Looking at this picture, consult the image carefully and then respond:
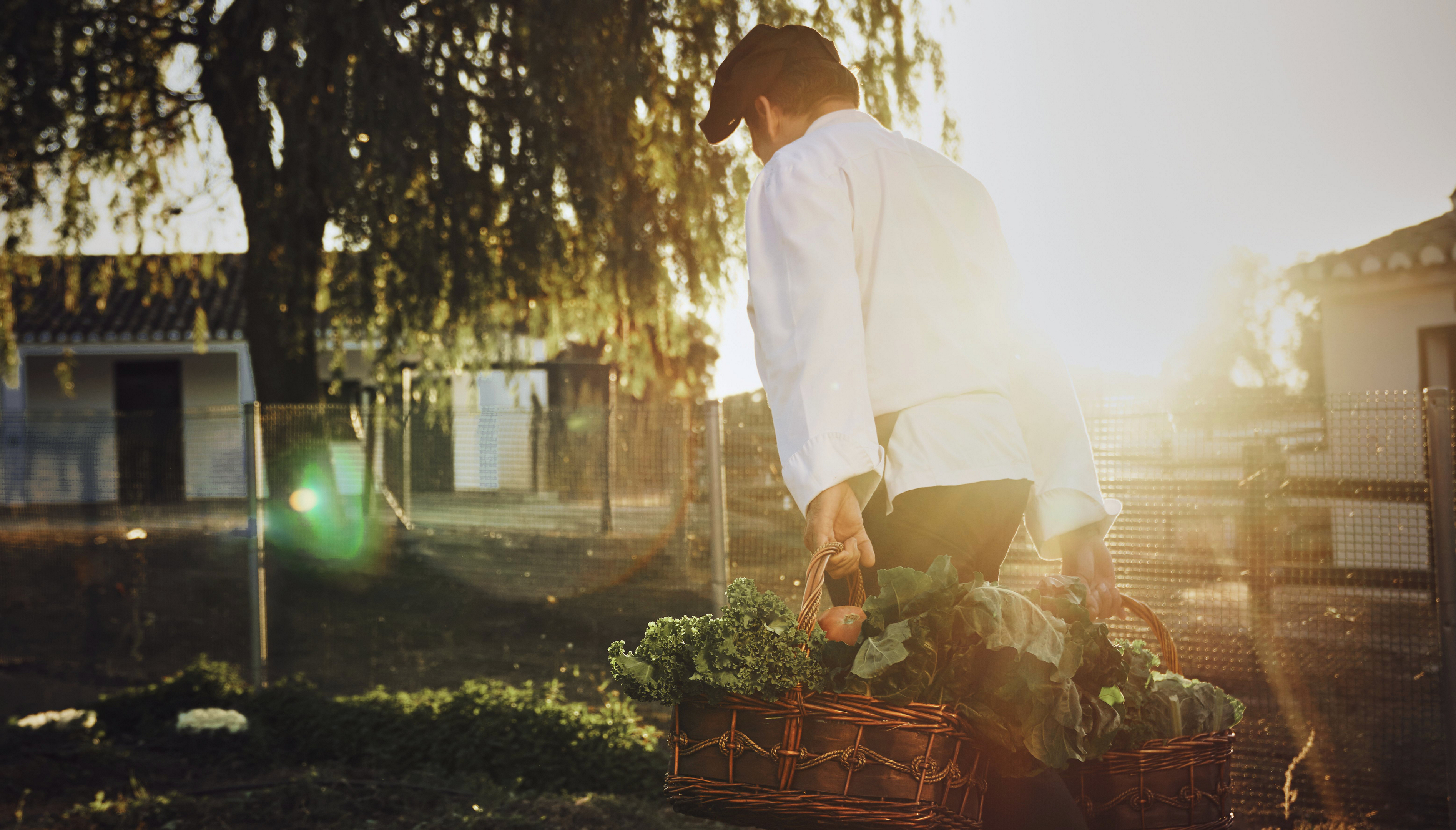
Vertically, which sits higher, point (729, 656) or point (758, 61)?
point (758, 61)

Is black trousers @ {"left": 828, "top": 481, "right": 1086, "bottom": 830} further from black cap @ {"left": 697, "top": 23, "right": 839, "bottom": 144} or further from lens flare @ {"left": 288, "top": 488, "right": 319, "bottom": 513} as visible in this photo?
lens flare @ {"left": 288, "top": 488, "right": 319, "bottom": 513}

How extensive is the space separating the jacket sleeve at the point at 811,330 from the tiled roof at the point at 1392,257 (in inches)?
388

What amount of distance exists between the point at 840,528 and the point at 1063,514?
51 centimetres

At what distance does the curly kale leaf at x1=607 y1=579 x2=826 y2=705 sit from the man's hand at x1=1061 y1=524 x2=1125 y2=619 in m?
0.64

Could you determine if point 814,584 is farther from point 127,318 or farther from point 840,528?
point 127,318

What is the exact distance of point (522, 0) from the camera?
23.5ft

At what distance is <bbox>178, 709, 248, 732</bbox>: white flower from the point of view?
5.21m

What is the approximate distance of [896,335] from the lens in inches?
62.3

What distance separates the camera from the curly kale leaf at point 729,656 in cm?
131

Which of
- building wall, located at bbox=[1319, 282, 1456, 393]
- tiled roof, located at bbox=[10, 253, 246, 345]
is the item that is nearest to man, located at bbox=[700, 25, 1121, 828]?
building wall, located at bbox=[1319, 282, 1456, 393]

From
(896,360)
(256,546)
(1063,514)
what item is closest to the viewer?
(896,360)

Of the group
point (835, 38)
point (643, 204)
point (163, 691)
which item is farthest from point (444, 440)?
point (835, 38)

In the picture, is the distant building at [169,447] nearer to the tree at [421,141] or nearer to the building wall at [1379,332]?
the tree at [421,141]

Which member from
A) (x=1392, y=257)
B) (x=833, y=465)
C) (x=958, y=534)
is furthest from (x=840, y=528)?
(x=1392, y=257)
